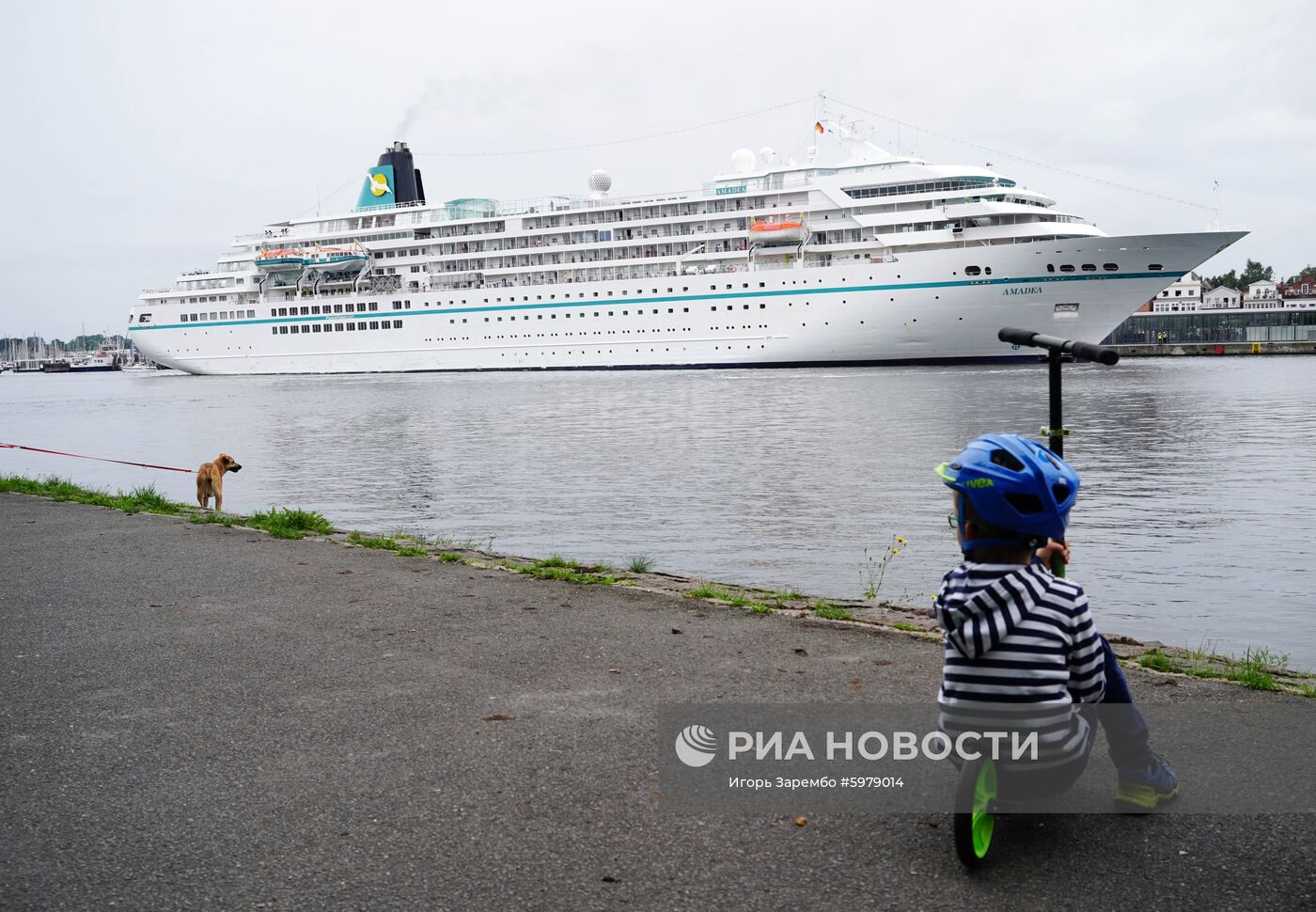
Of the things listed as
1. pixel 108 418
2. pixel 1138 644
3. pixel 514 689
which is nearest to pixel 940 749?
pixel 514 689

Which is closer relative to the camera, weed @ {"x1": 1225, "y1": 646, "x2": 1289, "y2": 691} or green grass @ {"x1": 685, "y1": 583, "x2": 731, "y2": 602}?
weed @ {"x1": 1225, "y1": 646, "x2": 1289, "y2": 691}

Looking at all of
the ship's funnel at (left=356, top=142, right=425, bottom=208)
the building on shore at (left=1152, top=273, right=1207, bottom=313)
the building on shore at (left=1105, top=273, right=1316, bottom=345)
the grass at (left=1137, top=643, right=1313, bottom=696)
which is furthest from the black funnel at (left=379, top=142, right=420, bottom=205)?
the building on shore at (left=1152, top=273, right=1207, bottom=313)

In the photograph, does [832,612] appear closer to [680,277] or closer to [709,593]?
[709,593]

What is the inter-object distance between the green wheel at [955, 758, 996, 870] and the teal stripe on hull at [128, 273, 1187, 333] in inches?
1956

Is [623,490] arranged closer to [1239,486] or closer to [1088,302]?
[1239,486]

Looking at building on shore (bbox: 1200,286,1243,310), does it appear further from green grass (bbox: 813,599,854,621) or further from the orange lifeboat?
green grass (bbox: 813,599,854,621)

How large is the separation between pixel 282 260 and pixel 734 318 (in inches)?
1147

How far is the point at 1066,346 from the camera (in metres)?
3.45

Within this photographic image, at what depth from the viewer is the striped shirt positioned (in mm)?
2770

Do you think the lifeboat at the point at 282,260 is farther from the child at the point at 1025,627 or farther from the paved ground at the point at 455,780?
the child at the point at 1025,627

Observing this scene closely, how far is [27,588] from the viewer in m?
6.17

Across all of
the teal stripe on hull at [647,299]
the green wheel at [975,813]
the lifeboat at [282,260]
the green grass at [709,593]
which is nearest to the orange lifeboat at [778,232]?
the teal stripe on hull at [647,299]

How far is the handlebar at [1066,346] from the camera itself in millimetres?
3123

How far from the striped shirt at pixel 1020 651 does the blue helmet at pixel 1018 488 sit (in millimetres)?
117
